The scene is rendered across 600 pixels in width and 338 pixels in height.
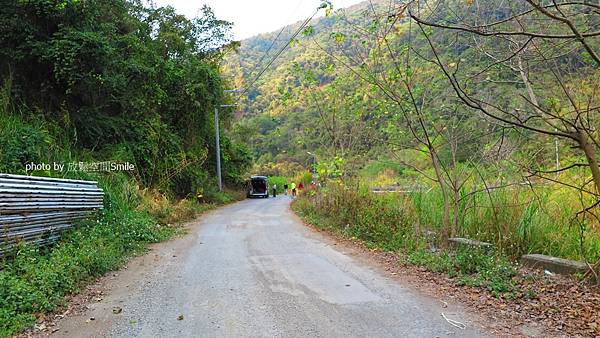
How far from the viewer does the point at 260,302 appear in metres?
5.53

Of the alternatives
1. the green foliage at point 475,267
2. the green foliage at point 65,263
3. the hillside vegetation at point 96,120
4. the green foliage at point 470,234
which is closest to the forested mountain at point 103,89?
the hillside vegetation at point 96,120

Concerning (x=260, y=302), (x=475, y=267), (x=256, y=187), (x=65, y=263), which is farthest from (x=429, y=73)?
(x=256, y=187)

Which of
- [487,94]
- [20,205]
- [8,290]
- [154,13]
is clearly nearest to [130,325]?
[8,290]

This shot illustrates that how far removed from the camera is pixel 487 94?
7.43 metres

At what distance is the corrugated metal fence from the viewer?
6641 millimetres

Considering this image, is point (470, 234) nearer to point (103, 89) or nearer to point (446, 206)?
point (446, 206)

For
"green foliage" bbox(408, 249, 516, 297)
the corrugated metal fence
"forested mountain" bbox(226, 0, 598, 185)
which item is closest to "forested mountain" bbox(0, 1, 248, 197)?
the corrugated metal fence

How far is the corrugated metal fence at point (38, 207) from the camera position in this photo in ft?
21.8

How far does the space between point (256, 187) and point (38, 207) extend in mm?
36204

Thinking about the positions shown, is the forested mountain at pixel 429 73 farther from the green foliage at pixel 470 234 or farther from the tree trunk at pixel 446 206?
the green foliage at pixel 470 234

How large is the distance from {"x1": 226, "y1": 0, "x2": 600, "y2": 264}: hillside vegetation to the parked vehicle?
3068 centimetres

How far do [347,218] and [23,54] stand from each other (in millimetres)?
10559

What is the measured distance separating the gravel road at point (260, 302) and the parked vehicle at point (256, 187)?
112 ft

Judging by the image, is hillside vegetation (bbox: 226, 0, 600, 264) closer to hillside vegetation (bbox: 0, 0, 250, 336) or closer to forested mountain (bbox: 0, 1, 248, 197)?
hillside vegetation (bbox: 0, 0, 250, 336)
